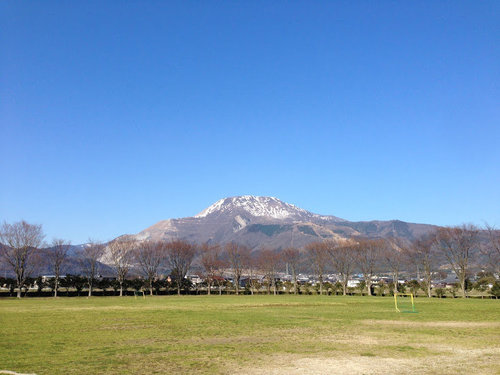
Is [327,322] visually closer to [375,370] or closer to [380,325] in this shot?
[380,325]

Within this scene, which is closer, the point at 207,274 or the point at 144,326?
the point at 144,326

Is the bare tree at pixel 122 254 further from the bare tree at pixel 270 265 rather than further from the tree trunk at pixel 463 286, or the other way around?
the tree trunk at pixel 463 286

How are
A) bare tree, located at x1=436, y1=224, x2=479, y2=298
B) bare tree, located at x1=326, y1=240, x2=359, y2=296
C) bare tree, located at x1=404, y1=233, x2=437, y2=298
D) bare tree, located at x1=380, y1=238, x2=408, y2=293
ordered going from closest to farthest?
bare tree, located at x1=436, y1=224, x2=479, y2=298 < bare tree, located at x1=404, y1=233, x2=437, y2=298 < bare tree, located at x1=380, y1=238, x2=408, y2=293 < bare tree, located at x1=326, y1=240, x2=359, y2=296

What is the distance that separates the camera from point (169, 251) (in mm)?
93125

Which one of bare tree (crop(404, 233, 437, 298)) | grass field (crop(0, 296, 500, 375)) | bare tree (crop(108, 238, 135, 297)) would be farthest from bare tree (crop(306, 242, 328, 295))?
grass field (crop(0, 296, 500, 375))

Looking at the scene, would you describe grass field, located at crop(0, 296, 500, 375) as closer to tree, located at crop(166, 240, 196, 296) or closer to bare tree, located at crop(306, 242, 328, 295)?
bare tree, located at crop(306, 242, 328, 295)

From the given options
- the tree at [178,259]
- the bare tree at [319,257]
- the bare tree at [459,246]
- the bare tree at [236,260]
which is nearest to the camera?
the bare tree at [459,246]

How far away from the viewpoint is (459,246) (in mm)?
75625

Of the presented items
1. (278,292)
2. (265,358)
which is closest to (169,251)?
(278,292)

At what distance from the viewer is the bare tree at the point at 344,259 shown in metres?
87.9

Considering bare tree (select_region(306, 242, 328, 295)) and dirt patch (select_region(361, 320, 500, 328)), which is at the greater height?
bare tree (select_region(306, 242, 328, 295))

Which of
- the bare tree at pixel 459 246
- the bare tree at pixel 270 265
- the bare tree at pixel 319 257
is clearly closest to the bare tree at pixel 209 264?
the bare tree at pixel 270 265

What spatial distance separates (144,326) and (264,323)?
7.05 metres

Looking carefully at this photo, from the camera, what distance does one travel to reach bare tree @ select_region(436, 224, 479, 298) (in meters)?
74.1
